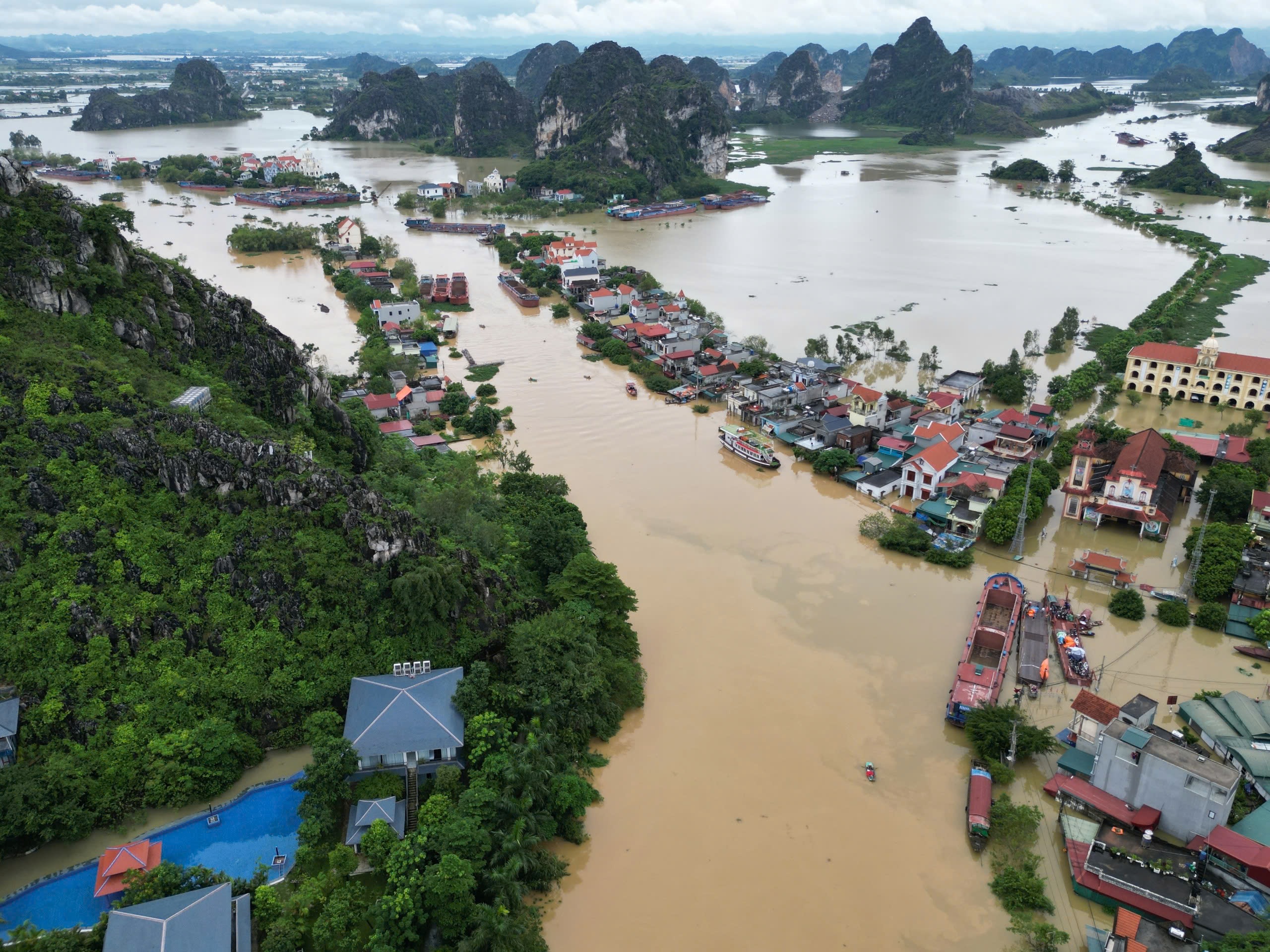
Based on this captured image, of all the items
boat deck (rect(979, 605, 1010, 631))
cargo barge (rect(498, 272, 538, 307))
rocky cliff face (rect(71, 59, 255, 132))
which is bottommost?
boat deck (rect(979, 605, 1010, 631))

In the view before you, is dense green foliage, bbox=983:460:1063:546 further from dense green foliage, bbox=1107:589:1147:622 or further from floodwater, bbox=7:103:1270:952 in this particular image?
dense green foliage, bbox=1107:589:1147:622

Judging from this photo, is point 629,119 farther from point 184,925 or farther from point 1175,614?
point 184,925

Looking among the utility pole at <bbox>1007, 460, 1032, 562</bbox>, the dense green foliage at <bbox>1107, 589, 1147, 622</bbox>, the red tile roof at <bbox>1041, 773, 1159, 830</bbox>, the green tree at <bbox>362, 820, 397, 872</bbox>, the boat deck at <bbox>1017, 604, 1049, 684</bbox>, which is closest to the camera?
the green tree at <bbox>362, 820, 397, 872</bbox>

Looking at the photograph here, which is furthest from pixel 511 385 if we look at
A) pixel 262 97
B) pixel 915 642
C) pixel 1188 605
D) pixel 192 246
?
pixel 262 97

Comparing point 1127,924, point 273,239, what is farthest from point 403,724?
point 273,239

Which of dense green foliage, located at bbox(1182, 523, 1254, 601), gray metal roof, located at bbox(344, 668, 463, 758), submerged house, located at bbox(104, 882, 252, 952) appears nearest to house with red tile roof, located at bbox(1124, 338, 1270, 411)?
dense green foliage, located at bbox(1182, 523, 1254, 601)

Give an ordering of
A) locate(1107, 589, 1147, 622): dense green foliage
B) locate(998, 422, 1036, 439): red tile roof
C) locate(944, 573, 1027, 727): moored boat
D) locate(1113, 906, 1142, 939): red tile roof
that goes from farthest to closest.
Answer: locate(998, 422, 1036, 439): red tile roof → locate(1107, 589, 1147, 622): dense green foliage → locate(944, 573, 1027, 727): moored boat → locate(1113, 906, 1142, 939): red tile roof

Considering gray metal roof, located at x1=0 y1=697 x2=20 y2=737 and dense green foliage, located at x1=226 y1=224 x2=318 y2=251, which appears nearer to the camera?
gray metal roof, located at x1=0 y1=697 x2=20 y2=737
